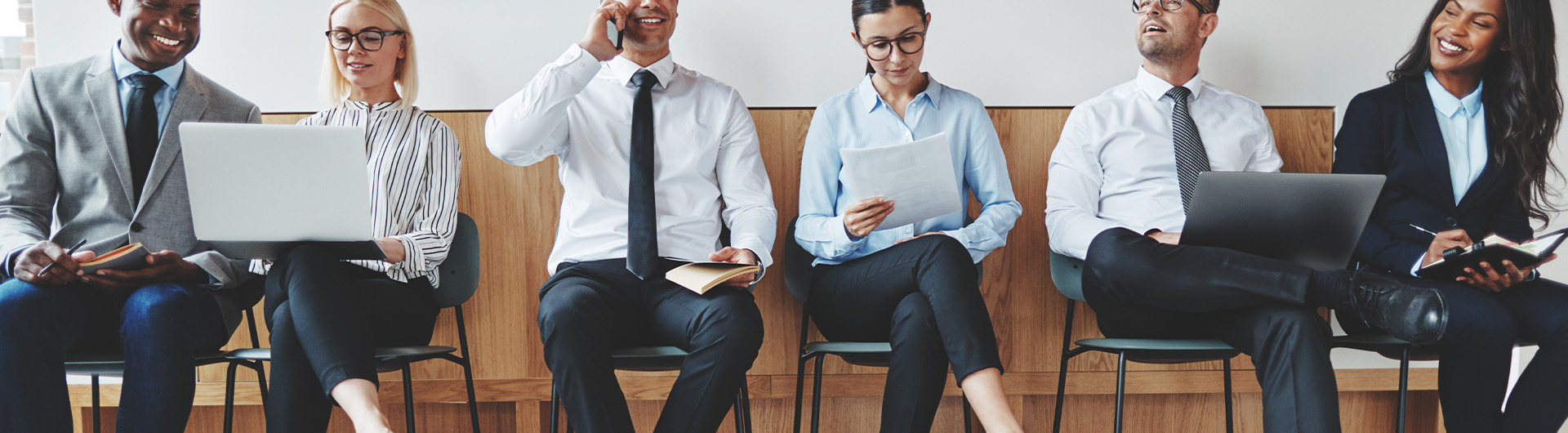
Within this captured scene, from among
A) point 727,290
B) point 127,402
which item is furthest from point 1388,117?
point 127,402

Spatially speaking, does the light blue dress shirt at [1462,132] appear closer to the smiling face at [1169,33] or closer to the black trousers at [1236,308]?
the smiling face at [1169,33]

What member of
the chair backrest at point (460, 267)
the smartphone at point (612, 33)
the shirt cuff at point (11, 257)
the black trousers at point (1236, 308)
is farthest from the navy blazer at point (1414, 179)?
the shirt cuff at point (11, 257)

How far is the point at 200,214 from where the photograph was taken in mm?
1624

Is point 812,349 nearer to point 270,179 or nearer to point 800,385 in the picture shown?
point 800,385

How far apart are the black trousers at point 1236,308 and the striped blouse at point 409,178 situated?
1432mm

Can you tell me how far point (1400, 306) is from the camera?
4.89ft

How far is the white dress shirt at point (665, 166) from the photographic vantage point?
200 centimetres

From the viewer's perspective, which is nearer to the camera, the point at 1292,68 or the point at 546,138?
the point at 546,138

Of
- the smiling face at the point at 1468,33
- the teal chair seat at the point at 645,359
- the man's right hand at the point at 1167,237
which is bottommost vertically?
the teal chair seat at the point at 645,359

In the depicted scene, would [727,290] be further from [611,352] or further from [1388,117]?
[1388,117]

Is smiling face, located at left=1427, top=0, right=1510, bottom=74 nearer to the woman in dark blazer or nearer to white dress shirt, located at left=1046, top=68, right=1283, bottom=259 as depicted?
the woman in dark blazer

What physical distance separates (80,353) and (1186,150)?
2.46m

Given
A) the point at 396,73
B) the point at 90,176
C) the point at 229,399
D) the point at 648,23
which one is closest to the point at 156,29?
the point at 90,176

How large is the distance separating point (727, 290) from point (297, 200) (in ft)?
2.66
